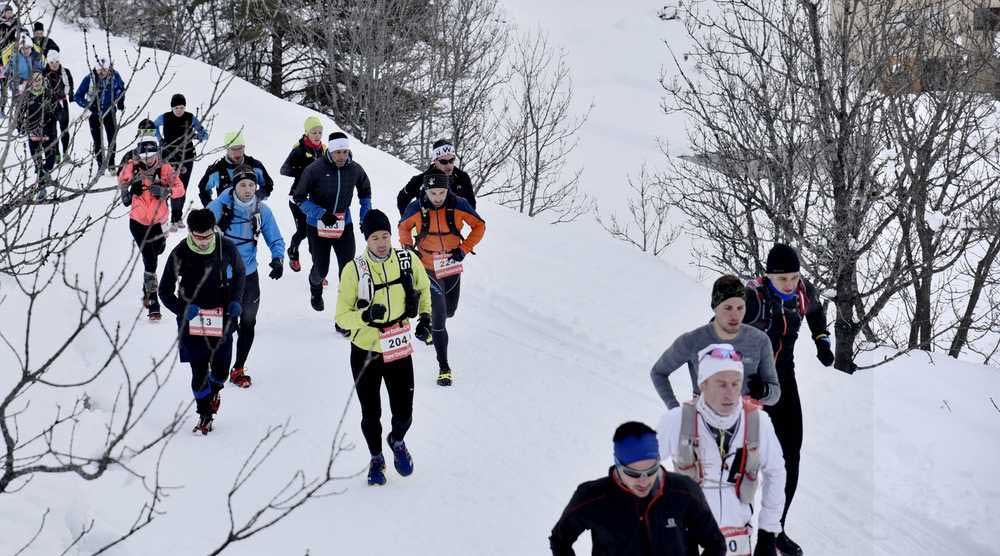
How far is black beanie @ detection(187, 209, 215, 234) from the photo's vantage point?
21.5 feet

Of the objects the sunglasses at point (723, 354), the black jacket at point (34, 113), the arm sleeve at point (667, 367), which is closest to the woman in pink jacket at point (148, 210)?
the black jacket at point (34, 113)

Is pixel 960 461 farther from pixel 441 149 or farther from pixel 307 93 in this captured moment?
pixel 307 93

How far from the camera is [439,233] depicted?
331 inches

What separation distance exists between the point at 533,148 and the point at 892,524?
29.3 m

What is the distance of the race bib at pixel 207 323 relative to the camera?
22.5 ft

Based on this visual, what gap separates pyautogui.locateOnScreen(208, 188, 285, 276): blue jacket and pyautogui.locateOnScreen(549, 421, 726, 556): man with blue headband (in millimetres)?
5039

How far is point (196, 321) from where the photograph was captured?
691 centimetres

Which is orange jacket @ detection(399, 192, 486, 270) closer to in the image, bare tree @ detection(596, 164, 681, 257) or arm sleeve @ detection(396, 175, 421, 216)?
arm sleeve @ detection(396, 175, 421, 216)

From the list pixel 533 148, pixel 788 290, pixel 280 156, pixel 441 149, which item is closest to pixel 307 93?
pixel 533 148

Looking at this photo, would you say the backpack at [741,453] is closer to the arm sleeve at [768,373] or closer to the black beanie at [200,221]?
the arm sleeve at [768,373]

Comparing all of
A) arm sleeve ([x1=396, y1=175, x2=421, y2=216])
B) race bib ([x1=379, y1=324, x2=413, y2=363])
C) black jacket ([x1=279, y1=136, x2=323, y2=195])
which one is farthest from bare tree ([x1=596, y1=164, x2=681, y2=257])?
race bib ([x1=379, y1=324, x2=413, y2=363])

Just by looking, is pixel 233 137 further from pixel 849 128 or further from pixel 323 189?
pixel 849 128

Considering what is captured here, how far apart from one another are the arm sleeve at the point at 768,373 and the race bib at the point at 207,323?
3.88 metres

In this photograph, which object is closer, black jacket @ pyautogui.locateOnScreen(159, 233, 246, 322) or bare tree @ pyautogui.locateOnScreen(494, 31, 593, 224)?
black jacket @ pyautogui.locateOnScreen(159, 233, 246, 322)
